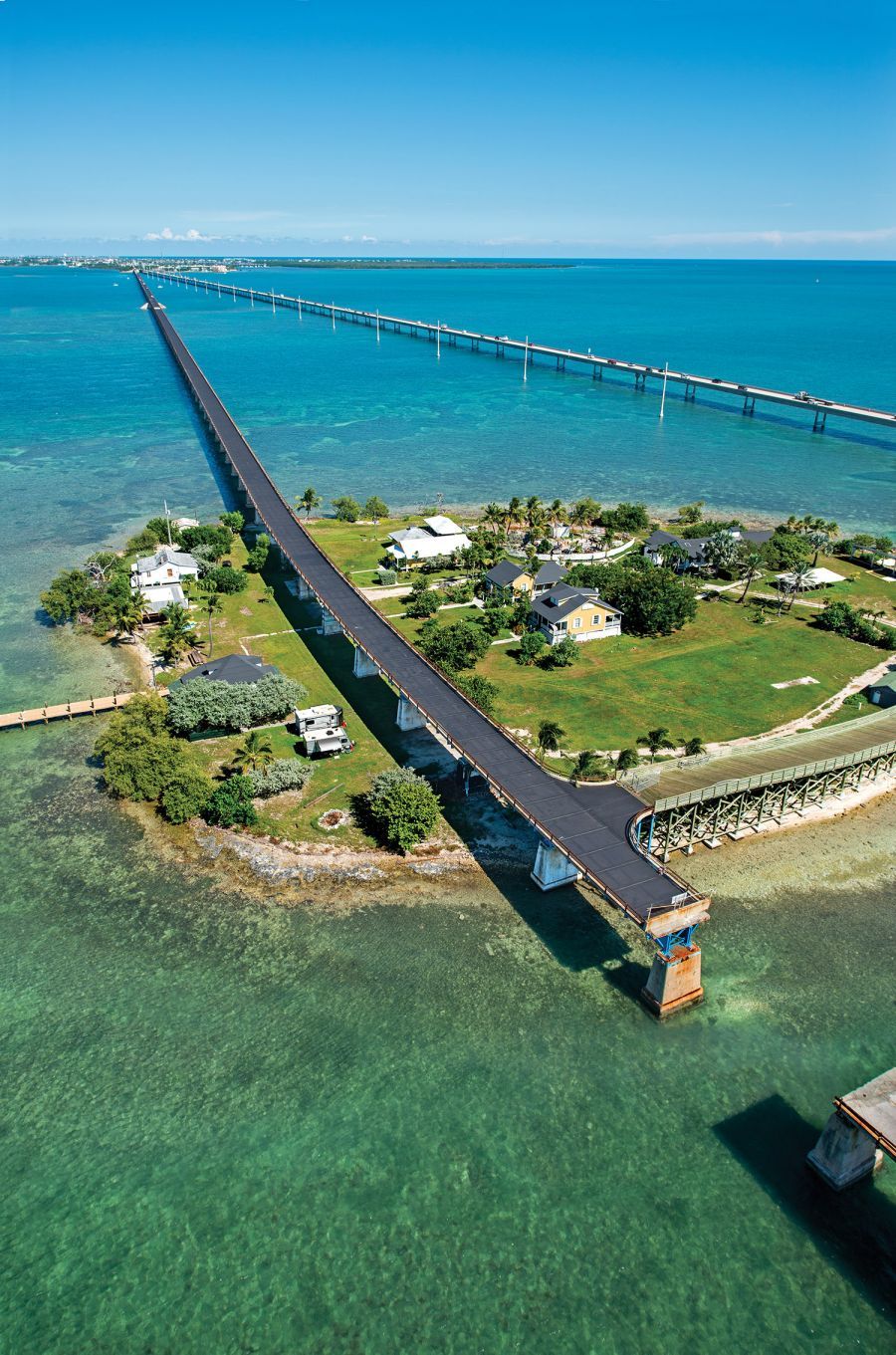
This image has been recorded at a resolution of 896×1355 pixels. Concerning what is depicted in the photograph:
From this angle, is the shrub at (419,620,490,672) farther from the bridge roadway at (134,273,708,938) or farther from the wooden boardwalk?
the wooden boardwalk

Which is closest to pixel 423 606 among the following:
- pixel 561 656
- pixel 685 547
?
pixel 561 656

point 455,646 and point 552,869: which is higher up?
point 455,646

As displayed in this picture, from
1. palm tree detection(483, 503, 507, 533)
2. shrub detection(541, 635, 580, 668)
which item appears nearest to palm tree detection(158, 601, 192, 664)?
shrub detection(541, 635, 580, 668)

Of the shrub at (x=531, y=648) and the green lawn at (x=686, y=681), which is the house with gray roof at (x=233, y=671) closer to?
the green lawn at (x=686, y=681)

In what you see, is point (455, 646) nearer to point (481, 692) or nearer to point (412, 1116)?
point (481, 692)

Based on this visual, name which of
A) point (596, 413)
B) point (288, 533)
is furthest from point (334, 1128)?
point (596, 413)

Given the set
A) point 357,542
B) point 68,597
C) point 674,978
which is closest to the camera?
point 674,978

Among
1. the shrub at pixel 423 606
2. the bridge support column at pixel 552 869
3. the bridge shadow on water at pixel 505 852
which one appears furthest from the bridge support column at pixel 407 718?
the shrub at pixel 423 606
